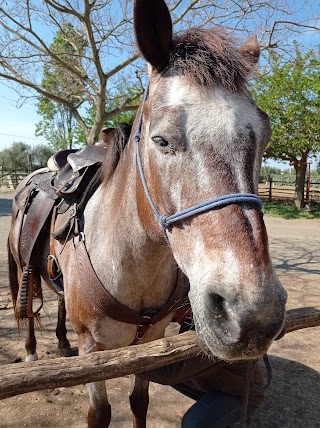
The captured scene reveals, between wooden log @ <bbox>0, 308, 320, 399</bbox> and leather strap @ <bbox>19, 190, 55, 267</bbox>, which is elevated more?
leather strap @ <bbox>19, 190, 55, 267</bbox>

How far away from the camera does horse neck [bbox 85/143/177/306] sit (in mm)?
1712

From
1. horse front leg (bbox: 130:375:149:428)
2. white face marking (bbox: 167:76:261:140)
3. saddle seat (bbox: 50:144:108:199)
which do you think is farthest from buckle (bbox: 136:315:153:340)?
white face marking (bbox: 167:76:261:140)

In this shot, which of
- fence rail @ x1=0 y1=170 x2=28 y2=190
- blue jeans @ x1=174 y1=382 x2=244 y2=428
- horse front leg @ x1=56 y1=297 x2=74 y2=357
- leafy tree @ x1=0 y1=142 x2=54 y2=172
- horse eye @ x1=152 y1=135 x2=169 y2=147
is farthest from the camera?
leafy tree @ x1=0 y1=142 x2=54 y2=172

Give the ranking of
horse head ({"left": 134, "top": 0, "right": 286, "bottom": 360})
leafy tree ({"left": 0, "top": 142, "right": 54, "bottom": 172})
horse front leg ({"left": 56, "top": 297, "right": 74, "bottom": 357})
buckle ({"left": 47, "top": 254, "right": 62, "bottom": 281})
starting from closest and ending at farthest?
horse head ({"left": 134, "top": 0, "right": 286, "bottom": 360}) < buckle ({"left": 47, "top": 254, "right": 62, "bottom": 281}) < horse front leg ({"left": 56, "top": 297, "right": 74, "bottom": 357}) < leafy tree ({"left": 0, "top": 142, "right": 54, "bottom": 172})

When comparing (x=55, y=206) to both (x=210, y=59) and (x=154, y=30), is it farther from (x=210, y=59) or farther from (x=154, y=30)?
(x=210, y=59)

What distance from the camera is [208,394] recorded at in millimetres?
2307

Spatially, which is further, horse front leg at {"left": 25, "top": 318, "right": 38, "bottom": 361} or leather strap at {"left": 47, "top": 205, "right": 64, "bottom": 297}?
horse front leg at {"left": 25, "top": 318, "right": 38, "bottom": 361}

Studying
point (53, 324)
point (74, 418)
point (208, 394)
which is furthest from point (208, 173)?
point (53, 324)

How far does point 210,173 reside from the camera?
1153 mm

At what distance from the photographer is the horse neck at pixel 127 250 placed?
1.71 meters

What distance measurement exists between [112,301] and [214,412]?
1.06 metres

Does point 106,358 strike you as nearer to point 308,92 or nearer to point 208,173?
point 208,173

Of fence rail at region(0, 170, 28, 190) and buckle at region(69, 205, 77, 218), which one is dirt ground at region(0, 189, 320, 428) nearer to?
buckle at region(69, 205, 77, 218)

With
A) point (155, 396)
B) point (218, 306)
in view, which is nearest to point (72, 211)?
point (218, 306)
